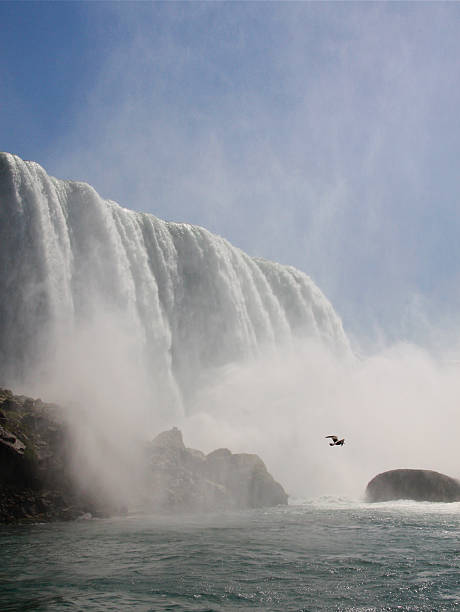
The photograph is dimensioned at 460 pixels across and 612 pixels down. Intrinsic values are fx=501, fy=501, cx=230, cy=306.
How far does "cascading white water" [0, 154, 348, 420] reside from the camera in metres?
28.9

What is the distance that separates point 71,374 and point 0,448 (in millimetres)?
10966

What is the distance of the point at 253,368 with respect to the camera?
41469 millimetres

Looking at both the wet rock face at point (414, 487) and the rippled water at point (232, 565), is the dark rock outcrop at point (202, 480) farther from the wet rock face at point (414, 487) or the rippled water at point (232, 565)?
the wet rock face at point (414, 487)

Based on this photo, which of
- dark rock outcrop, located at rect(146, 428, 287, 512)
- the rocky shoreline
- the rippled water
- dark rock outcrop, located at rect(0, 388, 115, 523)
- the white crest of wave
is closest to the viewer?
the rippled water

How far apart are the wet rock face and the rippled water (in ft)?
25.7

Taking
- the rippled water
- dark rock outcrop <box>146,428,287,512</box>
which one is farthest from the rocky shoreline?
the rippled water

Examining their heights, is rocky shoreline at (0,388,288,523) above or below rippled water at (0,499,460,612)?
above

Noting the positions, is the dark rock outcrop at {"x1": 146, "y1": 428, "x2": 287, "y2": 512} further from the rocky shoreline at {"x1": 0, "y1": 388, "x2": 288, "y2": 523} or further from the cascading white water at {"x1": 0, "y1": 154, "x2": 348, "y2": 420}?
the cascading white water at {"x1": 0, "y1": 154, "x2": 348, "y2": 420}

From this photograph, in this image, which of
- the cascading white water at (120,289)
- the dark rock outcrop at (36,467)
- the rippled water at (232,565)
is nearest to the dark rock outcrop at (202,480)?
the dark rock outcrop at (36,467)

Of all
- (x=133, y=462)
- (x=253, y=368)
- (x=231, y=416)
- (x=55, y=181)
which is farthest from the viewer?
(x=253, y=368)

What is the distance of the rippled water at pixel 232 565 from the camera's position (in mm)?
7699

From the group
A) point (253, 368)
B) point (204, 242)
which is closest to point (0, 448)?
point (253, 368)

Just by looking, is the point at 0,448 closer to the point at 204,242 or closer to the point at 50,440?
the point at 50,440

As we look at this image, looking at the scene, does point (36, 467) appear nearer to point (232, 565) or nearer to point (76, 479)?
point (76, 479)
